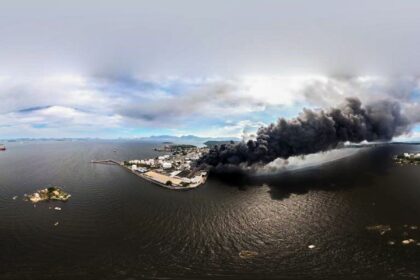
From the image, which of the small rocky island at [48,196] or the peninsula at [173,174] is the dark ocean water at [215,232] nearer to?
the small rocky island at [48,196]

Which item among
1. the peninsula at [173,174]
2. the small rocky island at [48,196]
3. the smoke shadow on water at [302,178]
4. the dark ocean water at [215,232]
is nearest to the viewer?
the dark ocean water at [215,232]

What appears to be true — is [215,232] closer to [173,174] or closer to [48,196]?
[48,196]

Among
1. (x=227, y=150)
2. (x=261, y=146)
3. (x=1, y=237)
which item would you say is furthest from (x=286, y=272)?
(x=227, y=150)

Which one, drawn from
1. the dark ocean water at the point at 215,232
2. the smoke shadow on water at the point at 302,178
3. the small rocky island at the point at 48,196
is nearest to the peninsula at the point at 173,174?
the dark ocean water at the point at 215,232

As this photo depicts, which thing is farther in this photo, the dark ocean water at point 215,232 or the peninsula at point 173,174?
the peninsula at point 173,174

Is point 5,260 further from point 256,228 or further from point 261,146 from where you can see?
point 261,146

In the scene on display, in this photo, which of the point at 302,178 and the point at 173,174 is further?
the point at 173,174

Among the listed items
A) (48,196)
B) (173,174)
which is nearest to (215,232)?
(48,196)

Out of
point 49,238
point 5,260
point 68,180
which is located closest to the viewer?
point 5,260
